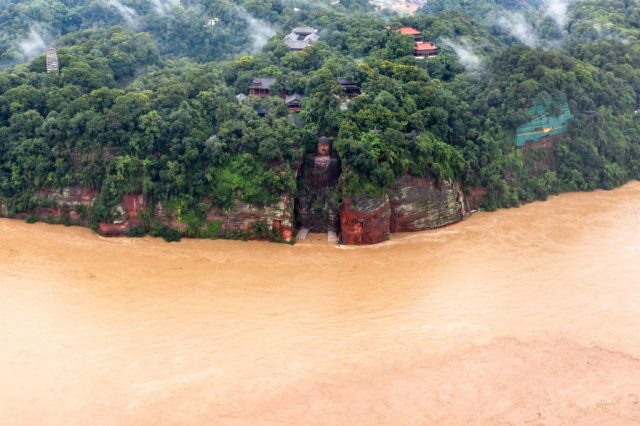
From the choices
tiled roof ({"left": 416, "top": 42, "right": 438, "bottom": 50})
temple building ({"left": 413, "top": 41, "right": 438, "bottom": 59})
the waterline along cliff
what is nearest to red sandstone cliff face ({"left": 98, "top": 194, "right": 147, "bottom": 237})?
the waterline along cliff

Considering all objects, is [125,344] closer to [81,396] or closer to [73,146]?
[81,396]

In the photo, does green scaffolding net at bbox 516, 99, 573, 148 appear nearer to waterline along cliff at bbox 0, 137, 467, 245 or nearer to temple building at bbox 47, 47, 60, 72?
waterline along cliff at bbox 0, 137, 467, 245

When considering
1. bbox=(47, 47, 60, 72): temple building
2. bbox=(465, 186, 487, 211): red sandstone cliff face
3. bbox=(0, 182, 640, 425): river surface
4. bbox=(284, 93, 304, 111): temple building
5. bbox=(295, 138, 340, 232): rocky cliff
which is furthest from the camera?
bbox=(284, 93, 304, 111): temple building

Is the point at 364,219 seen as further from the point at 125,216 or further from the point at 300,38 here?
the point at 300,38

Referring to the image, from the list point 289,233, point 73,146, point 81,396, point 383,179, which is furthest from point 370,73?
point 81,396

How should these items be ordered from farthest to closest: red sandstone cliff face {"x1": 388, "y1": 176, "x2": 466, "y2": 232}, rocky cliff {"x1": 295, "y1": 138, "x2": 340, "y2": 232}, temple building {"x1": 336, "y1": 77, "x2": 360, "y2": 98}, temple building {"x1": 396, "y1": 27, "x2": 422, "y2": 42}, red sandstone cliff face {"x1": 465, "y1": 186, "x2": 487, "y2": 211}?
temple building {"x1": 396, "y1": 27, "x2": 422, "y2": 42} < temple building {"x1": 336, "y1": 77, "x2": 360, "y2": 98} < red sandstone cliff face {"x1": 465, "y1": 186, "x2": 487, "y2": 211} < rocky cliff {"x1": 295, "y1": 138, "x2": 340, "y2": 232} < red sandstone cliff face {"x1": 388, "y1": 176, "x2": 466, "y2": 232}

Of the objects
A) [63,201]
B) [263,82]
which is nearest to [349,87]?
[263,82]
